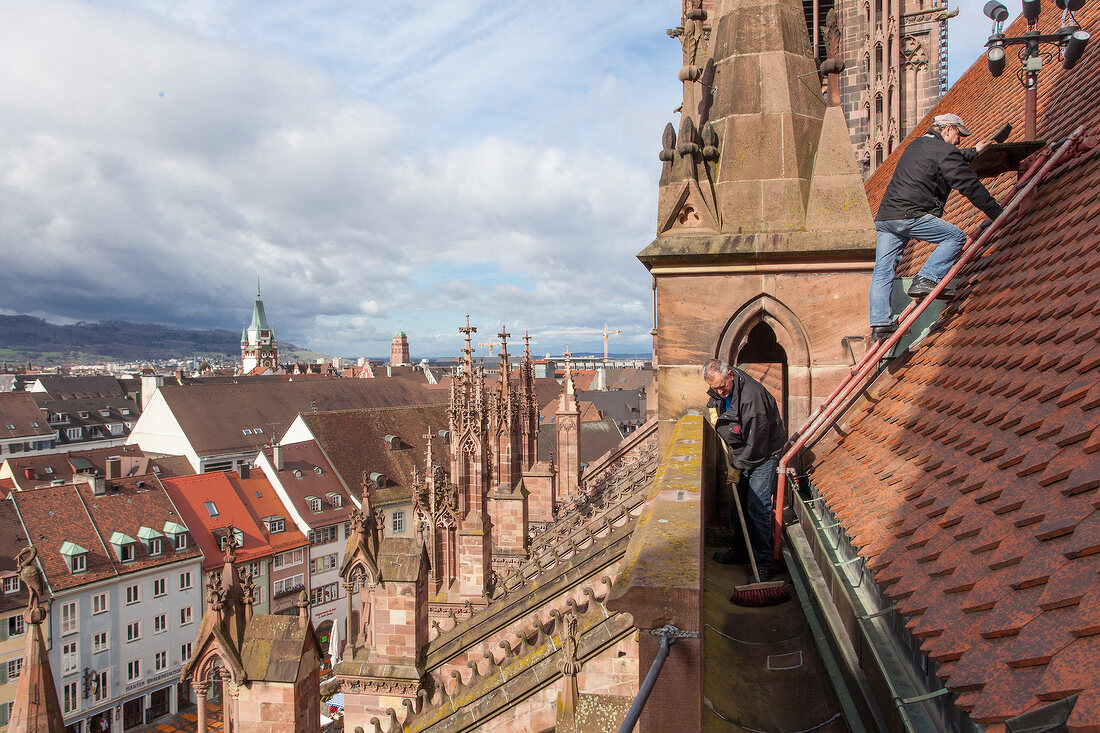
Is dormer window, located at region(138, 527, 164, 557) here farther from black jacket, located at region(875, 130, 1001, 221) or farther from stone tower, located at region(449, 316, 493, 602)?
black jacket, located at region(875, 130, 1001, 221)

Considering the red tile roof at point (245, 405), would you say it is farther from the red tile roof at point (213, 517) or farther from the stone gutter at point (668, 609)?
the stone gutter at point (668, 609)

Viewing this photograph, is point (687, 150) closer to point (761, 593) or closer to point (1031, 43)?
point (1031, 43)

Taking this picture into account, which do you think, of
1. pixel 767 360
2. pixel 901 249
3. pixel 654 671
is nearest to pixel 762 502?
pixel 901 249

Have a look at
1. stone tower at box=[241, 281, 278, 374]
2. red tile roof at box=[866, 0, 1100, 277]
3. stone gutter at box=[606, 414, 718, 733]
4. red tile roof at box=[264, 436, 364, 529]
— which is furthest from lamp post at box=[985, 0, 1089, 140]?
stone tower at box=[241, 281, 278, 374]

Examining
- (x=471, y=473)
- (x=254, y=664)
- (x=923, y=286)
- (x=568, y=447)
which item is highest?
(x=923, y=286)

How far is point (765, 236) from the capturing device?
638 cm

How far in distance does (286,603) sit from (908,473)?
39283 mm

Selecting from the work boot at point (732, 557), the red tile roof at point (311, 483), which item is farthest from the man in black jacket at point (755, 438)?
the red tile roof at point (311, 483)

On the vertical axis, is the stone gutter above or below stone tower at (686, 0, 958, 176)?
below

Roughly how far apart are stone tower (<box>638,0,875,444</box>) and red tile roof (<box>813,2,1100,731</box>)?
3.97 feet

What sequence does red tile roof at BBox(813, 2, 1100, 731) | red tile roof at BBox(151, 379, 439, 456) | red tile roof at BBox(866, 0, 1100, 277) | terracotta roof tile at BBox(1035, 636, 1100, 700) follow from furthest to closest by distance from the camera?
red tile roof at BBox(151, 379, 439, 456) < red tile roof at BBox(866, 0, 1100, 277) < red tile roof at BBox(813, 2, 1100, 731) < terracotta roof tile at BBox(1035, 636, 1100, 700)

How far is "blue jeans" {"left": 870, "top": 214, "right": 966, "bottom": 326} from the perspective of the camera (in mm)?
5062

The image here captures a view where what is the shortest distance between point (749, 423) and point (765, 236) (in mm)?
1738

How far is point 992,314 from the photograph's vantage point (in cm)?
407
